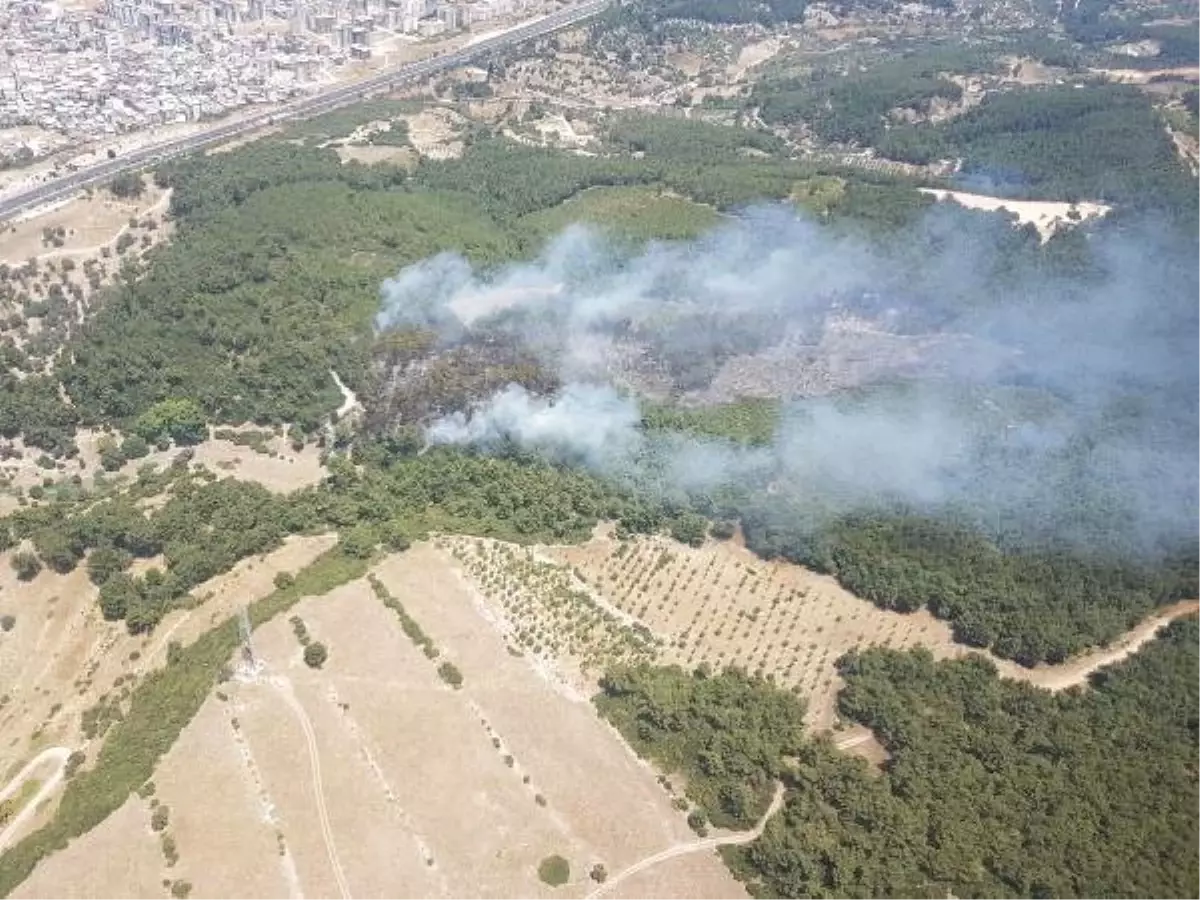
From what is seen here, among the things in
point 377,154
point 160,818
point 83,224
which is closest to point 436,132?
point 377,154

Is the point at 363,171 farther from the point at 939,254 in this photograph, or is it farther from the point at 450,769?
the point at 450,769

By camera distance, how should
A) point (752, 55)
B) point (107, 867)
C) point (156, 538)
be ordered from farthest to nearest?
point (752, 55), point (156, 538), point (107, 867)

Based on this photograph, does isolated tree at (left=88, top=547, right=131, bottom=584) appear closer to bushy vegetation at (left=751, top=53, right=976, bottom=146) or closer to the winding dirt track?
the winding dirt track

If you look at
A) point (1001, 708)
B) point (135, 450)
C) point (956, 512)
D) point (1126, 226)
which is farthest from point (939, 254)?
point (135, 450)

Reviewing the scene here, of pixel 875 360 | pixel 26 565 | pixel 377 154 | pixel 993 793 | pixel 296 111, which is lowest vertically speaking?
pixel 875 360

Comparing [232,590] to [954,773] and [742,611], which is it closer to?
[742,611]
